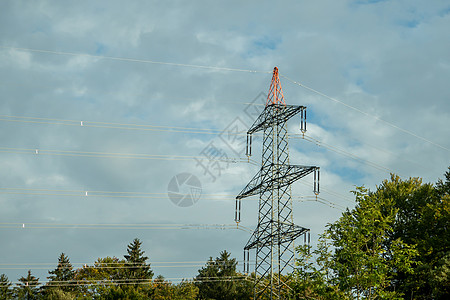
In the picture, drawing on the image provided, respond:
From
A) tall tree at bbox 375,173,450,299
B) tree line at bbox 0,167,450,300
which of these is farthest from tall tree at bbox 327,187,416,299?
tall tree at bbox 375,173,450,299

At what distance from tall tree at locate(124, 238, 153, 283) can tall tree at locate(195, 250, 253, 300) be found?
8.01 metres

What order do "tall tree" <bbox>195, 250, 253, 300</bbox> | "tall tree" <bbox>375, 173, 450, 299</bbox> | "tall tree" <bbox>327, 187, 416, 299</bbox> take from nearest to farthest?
"tall tree" <bbox>327, 187, 416, 299</bbox>, "tall tree" <bbox>375, 173, 450, 299</bbox>, "tall tree" <bbox>195, 250, 253, 300</bbox>

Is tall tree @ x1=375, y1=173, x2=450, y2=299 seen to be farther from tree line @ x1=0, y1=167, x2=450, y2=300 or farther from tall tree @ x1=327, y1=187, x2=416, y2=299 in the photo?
tall tree @ x1=327, y1=187, x2=416, y2=299

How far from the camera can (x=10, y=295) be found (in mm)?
76312

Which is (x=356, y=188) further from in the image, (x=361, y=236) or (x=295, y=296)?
(x=295, y=296)

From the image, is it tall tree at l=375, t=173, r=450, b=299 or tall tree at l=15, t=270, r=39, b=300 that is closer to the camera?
tall tree at l=375, t=173, r=450, b=299

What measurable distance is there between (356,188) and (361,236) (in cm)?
323

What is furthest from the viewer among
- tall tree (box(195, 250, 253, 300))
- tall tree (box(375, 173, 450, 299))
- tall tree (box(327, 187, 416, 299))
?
tall tree (box(195, 250, 253, 300))

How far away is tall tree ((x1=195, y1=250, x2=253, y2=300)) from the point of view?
75.0 metres

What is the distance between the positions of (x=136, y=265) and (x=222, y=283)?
13225 millimetres

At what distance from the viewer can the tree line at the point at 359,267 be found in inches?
1041

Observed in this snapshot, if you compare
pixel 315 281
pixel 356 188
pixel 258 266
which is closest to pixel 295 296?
pixel 315 281

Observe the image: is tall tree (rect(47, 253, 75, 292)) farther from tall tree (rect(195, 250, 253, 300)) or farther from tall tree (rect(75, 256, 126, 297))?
tall tree (rect(195, 250, 253, 300))

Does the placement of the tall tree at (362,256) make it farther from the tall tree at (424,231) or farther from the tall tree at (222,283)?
the tall tree at (222,283)
